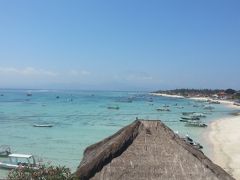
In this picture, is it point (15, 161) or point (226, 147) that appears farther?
point (226, 147)

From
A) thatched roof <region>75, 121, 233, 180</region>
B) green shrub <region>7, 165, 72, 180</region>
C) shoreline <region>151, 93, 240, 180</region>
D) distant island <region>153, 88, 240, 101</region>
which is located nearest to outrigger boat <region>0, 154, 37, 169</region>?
shoreline <region>151, 93, 240, 180</region>

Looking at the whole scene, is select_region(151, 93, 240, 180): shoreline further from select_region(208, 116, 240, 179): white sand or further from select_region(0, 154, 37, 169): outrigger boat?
select_region(0, 154, 37, 169): outrigger boat

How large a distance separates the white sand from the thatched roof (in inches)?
377

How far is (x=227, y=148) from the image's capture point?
27266 mm

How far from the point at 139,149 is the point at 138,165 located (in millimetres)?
427

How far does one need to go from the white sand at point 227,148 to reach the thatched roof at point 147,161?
957cm

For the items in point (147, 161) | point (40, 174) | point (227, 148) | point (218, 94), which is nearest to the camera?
point (40, 174)

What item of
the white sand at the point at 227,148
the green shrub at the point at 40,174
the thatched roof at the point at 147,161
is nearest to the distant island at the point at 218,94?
the white sand at the point at 227,148

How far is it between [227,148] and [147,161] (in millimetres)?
19265

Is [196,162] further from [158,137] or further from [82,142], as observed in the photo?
[82,142]

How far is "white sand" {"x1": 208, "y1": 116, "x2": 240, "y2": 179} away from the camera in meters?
20.8

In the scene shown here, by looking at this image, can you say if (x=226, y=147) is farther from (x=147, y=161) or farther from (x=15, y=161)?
(x=147, y=161)

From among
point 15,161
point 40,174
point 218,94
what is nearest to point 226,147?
point 15,161

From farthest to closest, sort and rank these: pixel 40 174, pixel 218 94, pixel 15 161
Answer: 1. pixel 218 94
2. pixel 15 161
3. pixel 40 174
